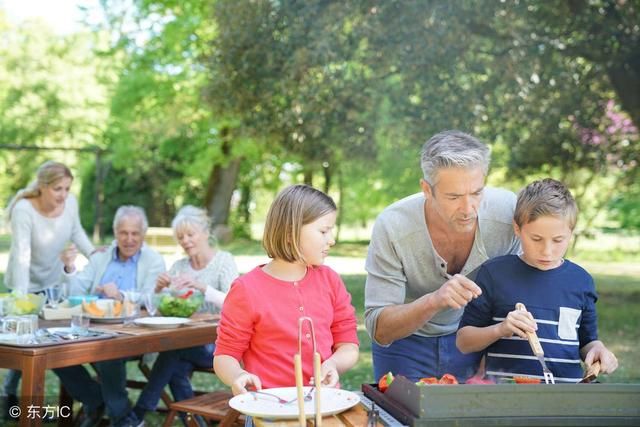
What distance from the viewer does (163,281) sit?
518 centimetres

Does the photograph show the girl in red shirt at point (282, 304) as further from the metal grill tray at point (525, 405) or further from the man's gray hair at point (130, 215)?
the man's gray hair at point (130, 215)

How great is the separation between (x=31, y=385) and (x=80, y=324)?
0.62 metres

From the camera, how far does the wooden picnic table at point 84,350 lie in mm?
3758

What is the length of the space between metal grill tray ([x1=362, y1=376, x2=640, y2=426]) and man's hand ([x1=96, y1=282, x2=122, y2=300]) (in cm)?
350

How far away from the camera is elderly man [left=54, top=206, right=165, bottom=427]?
5.14 metres

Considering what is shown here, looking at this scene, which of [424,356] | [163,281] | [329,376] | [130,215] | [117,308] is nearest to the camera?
[329,376]

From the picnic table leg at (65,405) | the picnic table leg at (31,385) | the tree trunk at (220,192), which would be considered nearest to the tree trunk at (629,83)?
the picnic table leg at (65,405)

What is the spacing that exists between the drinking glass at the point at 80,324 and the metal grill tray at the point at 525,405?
2.49 meters

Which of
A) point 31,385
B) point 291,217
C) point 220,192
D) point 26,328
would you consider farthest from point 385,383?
point 220,192

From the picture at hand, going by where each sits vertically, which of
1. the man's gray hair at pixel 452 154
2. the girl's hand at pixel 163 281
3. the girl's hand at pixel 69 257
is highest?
the man's gray hair at pixel 452 154

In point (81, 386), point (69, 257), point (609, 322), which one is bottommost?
point (609, 322)

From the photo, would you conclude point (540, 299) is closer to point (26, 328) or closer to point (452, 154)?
point (452, 154)

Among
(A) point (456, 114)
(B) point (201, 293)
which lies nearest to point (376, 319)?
(B) point (201, 293)

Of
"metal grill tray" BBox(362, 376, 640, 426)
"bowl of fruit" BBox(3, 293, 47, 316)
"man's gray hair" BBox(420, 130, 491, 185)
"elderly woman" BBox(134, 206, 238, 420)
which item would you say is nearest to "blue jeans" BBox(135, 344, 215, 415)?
"elderly woman" BBox(134, 206, 238, 420)
